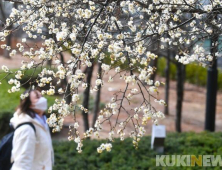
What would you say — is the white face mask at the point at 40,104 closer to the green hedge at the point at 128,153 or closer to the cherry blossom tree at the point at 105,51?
the cherry blossom tree at the point at 105,51

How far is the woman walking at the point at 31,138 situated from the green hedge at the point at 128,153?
1444 mm

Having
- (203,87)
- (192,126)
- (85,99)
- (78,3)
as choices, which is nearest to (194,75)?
(203,87)

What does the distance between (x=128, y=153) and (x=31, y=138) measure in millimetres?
2414

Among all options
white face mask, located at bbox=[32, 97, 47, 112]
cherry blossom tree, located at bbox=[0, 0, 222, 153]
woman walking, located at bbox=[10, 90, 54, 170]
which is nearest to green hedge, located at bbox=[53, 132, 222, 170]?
woman walking, located at bbox=[10, 90, 54, 170]

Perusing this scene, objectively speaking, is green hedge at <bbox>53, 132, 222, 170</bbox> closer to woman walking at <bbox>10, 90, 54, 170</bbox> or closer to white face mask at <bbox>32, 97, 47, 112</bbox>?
woman walking at <bbox>10, 90, 54, 170</bbox>

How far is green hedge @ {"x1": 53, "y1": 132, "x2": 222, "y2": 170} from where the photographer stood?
516cm

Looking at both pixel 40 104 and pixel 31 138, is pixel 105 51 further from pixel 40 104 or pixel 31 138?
pixel 31 138

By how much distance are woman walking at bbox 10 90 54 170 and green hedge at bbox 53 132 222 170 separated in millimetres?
1444

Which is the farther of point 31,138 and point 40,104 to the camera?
point 40,104

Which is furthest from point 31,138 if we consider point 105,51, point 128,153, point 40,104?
point 128,153

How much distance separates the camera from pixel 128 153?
564 centimetres

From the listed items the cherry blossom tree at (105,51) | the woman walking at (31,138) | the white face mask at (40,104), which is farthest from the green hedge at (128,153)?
the cherry blossom tree at (105,51)

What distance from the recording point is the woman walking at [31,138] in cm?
343

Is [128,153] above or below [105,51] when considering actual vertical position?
below
